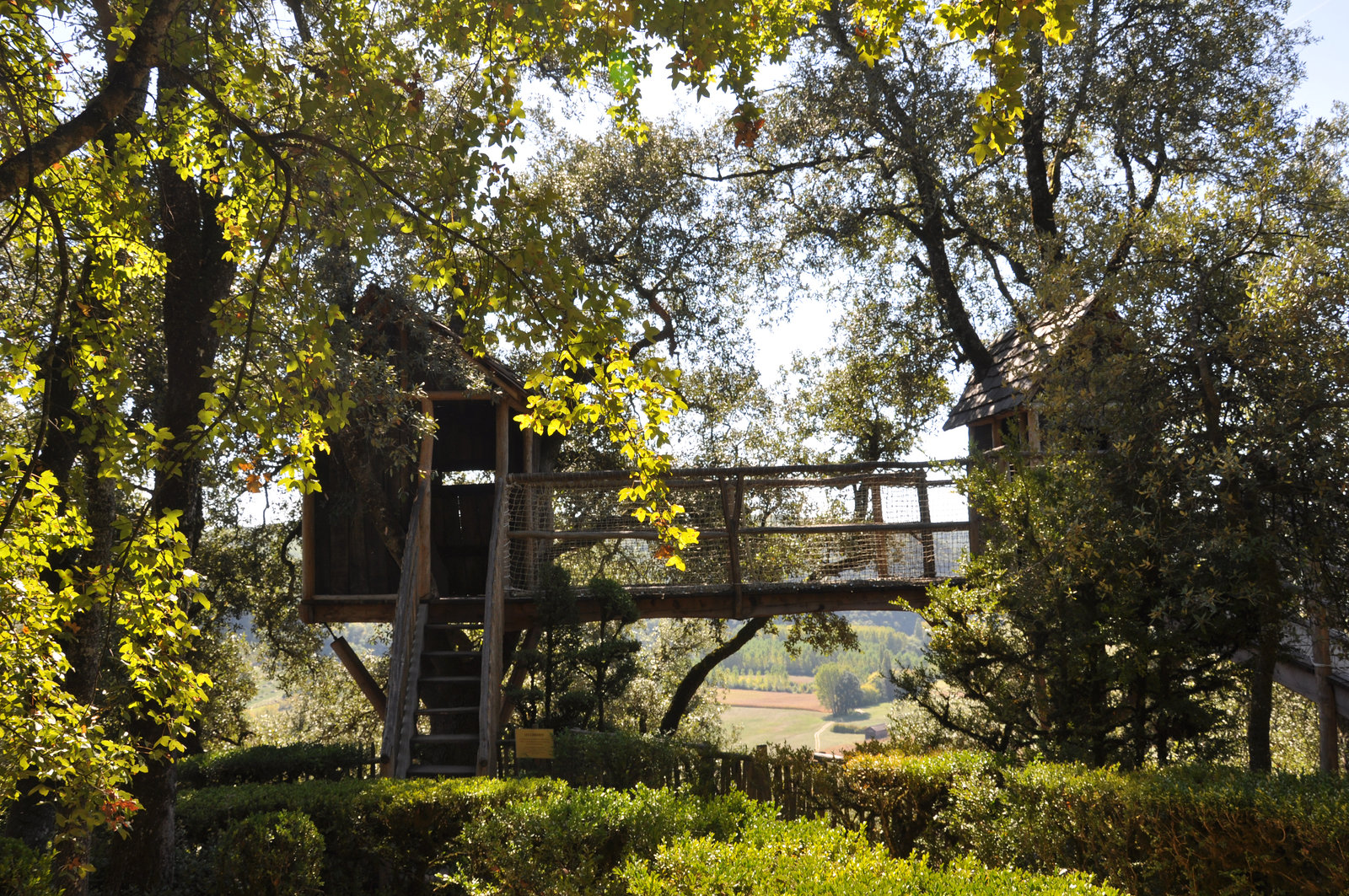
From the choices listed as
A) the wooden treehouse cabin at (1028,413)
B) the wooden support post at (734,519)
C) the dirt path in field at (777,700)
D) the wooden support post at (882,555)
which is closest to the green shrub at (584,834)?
the wooden treehouse cabin at (1028,413)

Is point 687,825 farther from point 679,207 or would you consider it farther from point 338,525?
point 679,207

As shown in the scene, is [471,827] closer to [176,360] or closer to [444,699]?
[176,360]

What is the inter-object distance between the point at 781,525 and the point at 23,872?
342 inches

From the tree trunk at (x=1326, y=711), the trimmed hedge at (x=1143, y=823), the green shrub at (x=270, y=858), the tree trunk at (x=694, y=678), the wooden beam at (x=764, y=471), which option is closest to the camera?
the trimmed hedge at (x=1143, y=823)

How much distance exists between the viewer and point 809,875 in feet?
11.3

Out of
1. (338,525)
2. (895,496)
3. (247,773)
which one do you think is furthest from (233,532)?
(895,496)

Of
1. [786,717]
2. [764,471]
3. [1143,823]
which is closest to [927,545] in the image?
[764,471]

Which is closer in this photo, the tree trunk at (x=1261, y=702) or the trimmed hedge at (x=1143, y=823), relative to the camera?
the trimmed hedge at (x=1143, y=823)

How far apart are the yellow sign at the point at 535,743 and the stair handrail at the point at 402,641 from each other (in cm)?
134

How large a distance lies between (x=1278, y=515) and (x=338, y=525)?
9875 millimetres

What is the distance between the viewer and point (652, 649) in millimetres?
19609

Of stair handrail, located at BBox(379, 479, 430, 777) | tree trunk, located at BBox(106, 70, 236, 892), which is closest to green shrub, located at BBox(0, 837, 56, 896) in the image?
tree trunk, located at BBox(106, 70, 236, 892)

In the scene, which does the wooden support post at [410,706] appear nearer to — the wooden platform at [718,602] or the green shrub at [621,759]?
the wooden platform at [718,602]

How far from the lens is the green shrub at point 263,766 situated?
8.71 m
